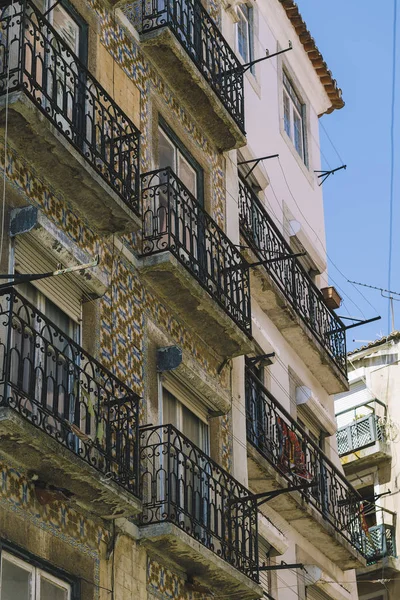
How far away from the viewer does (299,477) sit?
21.2m

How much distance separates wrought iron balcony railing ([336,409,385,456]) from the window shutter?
17.6 meters

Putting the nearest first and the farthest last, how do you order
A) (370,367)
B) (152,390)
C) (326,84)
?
(152,390) → (326,84) → (370,367)

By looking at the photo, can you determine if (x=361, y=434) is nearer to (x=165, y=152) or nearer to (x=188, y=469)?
(x=165, y=152)

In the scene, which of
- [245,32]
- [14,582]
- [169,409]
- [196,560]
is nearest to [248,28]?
[245,32]

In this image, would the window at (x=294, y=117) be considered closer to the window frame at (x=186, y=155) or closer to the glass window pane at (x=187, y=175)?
the window frame at (x=186, y=155)

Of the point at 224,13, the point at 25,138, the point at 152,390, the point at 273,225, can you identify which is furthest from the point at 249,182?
the point at 25,138

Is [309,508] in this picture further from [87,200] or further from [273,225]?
[87,200]

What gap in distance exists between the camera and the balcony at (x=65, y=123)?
46.2ft

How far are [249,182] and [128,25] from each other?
6112 mm

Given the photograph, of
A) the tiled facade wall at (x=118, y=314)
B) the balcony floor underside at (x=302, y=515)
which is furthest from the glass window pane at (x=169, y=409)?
the balcony floor underside at (x=302, y=515)

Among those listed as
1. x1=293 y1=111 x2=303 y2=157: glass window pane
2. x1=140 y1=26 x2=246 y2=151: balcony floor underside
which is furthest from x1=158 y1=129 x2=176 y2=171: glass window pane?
x1=293 y1=111 x2=303 y2=157: glass window pane

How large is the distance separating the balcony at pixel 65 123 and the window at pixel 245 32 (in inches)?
329

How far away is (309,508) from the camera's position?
68.9 feet

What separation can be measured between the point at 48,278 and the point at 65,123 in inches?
82.9
